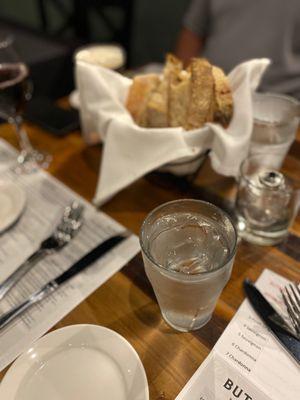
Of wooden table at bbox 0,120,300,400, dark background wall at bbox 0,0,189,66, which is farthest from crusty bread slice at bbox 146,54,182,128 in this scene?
dark background wall at bbox 0,0,189,66

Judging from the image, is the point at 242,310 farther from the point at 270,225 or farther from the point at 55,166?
the point at 55,166

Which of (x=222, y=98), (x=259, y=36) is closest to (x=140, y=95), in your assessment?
(x=222, y=98)

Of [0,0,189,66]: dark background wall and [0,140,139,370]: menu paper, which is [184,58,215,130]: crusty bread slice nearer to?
[0,140,139,370]: menu paper

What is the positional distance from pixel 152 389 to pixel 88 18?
112 inches

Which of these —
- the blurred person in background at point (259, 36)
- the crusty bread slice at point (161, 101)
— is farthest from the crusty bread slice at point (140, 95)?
the blurred person in background at point (259, 36)

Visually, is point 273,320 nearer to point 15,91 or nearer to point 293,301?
point 293,301

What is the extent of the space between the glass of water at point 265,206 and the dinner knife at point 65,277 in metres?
0.22

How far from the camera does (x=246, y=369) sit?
0.44 meters

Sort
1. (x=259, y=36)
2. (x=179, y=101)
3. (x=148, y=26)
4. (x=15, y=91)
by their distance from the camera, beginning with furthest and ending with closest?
(x=148, y=26)
(x=259, y=36)
(x=15, y=91)
(x=179, y=101)

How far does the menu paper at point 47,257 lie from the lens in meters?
0.49

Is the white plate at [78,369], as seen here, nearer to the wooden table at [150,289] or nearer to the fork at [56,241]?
the wooden table at [150,289]

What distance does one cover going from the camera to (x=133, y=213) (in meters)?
0.68

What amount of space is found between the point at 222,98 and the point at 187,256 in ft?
1.00

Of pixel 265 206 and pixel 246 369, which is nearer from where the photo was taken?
pixel 246 369
